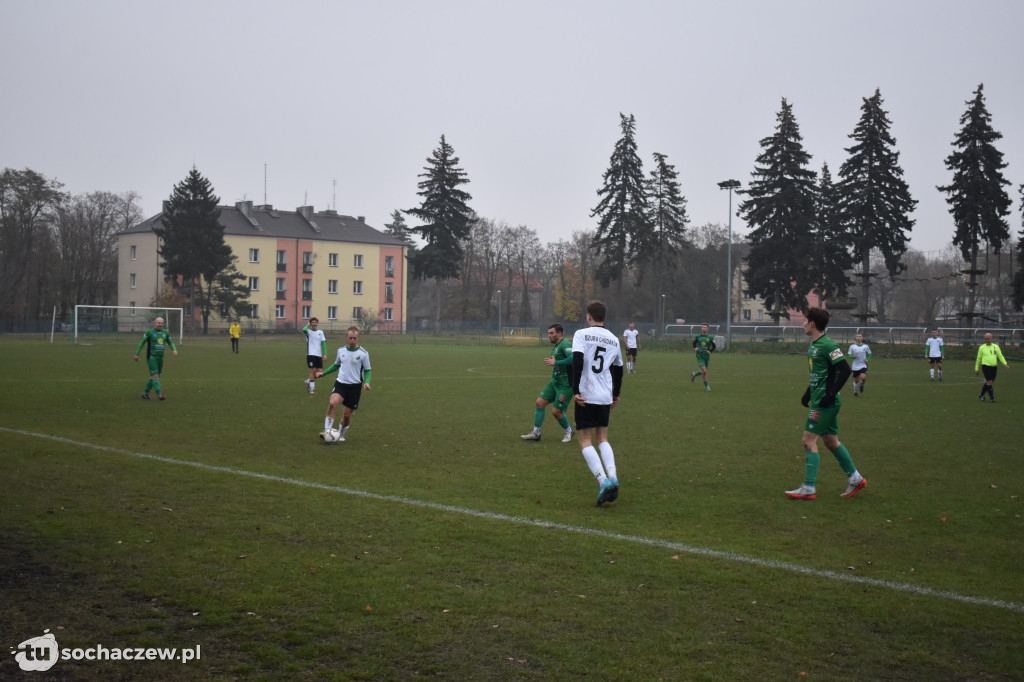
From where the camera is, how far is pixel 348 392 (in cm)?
1286

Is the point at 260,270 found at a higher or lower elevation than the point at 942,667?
higher

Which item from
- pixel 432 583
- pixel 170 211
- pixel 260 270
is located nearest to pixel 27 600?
pixel 432 583

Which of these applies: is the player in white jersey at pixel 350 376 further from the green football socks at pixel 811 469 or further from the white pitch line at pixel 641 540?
the green football socks at pixel 811 469

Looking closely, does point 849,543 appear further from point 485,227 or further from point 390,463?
point 485,227

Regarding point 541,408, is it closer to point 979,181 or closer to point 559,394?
point 559,394

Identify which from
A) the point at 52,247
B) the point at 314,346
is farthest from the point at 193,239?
the point at 314,346

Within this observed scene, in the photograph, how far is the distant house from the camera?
280 feet

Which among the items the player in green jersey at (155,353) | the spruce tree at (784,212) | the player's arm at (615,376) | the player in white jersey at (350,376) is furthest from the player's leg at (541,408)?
the spruce tree at (784,212)

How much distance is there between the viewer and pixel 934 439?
1418cm

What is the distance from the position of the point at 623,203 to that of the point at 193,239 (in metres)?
37.1

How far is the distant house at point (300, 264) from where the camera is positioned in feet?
280

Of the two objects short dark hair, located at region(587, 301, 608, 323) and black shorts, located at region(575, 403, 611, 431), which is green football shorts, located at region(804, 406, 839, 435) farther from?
short dark hair, located at region(587, 301, 608, 323)

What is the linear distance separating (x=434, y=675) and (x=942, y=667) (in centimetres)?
274

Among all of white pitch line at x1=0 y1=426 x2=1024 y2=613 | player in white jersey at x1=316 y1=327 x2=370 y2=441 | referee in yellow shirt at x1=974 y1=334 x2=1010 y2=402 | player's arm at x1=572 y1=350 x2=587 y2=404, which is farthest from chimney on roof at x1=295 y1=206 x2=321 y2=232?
player's arm at x1=572 y1=350 x2=587 y2=404
